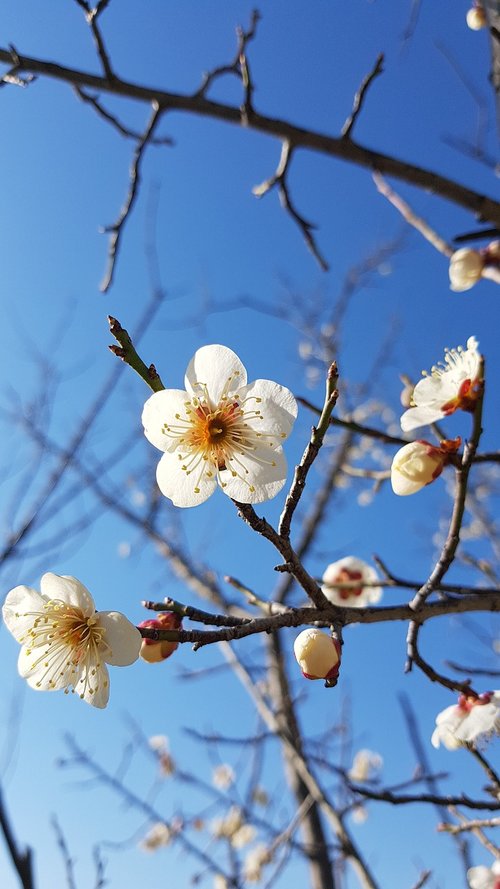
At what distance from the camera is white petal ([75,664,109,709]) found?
104 cm

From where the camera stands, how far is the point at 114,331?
2.50 ft

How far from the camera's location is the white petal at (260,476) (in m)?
1.02

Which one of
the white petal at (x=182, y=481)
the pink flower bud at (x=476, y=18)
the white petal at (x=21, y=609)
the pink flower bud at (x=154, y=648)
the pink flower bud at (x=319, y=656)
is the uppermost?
the pink flower bud at (x=476, y=18)

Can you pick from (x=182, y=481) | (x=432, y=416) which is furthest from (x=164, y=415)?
(x=432, y=416)

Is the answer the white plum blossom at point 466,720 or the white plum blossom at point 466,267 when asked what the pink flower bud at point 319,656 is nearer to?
the white plum blossom at point 466,720

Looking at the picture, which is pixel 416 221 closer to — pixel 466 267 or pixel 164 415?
pixel 466 267

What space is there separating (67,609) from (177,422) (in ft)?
1.27

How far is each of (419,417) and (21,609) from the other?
2.68ft

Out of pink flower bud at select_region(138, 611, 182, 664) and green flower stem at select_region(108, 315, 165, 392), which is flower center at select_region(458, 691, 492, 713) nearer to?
pink flower bud at select_region(138, 611, 182, 664)

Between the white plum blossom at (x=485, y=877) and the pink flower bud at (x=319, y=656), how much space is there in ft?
4.47

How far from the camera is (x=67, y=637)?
114cm

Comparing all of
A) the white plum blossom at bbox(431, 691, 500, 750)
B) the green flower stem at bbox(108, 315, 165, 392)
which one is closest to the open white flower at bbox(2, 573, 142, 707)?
the green flower stem at bbox(108, 315, 165, 392)

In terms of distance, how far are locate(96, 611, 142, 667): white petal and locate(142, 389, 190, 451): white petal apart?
30cm

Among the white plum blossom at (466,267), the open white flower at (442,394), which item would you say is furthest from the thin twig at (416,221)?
the open white flower at (442,394)
